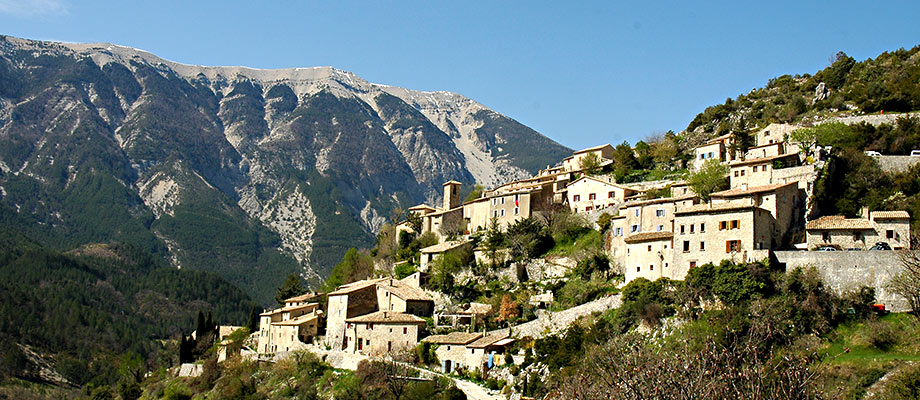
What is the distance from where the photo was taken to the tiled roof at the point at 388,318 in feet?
218

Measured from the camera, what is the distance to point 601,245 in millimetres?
67312

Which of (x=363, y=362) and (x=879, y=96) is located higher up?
(x=879, y=96)

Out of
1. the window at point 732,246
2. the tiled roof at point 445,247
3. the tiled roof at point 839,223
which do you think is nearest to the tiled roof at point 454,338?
the tiled roof at point 445,247

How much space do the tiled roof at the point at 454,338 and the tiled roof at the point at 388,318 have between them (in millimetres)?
2321

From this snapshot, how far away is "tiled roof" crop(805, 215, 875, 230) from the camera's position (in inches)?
2176

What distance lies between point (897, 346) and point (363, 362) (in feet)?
122

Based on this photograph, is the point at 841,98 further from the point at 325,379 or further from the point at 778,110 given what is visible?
the point at 325,379

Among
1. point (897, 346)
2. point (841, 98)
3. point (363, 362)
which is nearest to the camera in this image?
point (897, 346)

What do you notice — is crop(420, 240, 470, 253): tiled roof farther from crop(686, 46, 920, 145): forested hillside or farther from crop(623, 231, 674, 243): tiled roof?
crop(686, 46, 920, 145): forested hillside

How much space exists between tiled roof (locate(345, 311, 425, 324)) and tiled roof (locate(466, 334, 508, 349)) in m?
6.88

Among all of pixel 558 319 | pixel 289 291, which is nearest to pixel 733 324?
pixel 558 319

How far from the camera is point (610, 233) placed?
66562 millimetres

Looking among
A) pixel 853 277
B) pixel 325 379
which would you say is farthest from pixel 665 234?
pixel 325 379

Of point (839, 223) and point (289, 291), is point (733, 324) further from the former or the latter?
point (289, 291)
